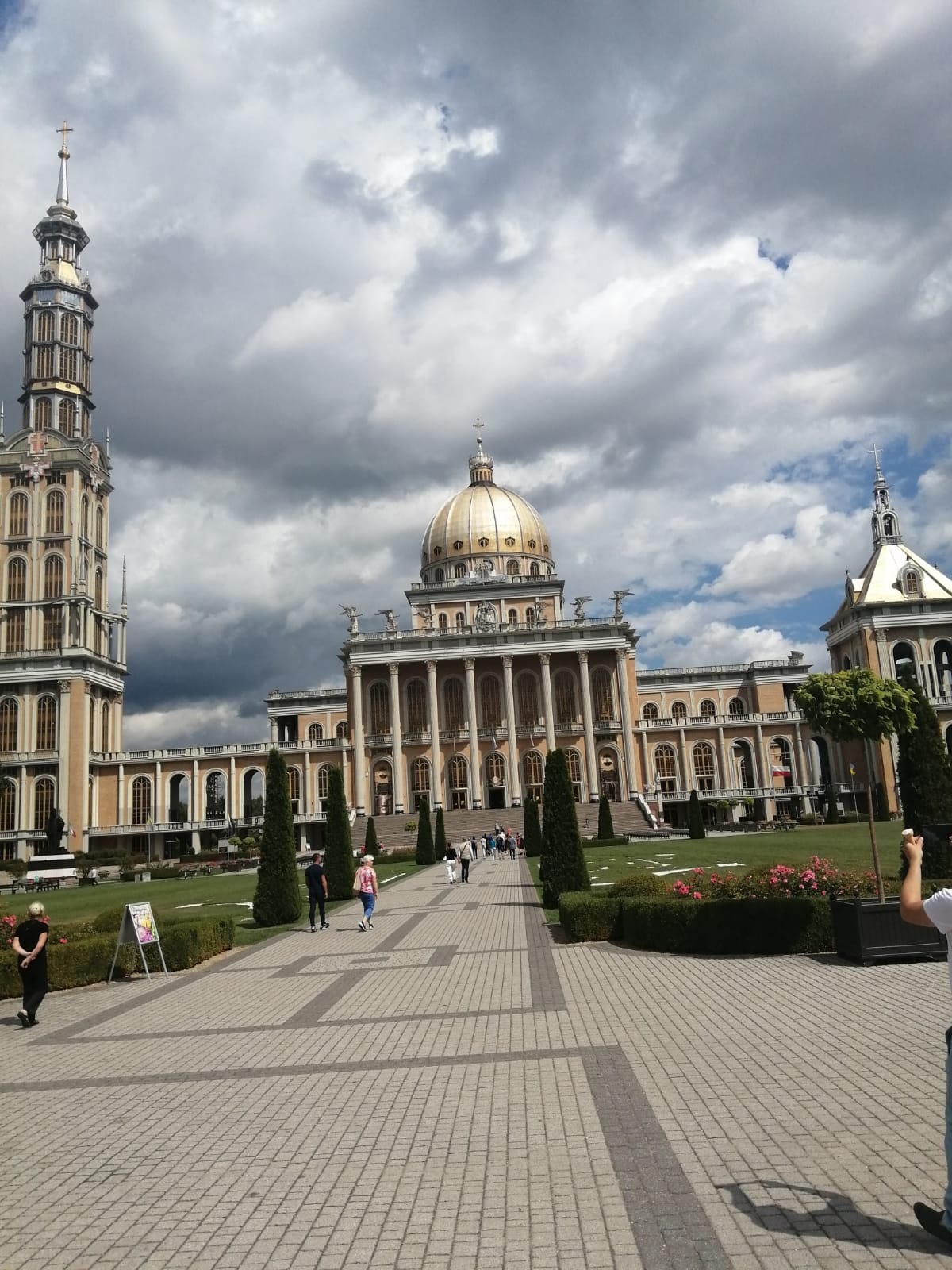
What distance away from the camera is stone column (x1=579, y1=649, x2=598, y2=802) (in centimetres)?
7588

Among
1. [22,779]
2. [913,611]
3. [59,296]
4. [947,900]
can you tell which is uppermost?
[59,296]

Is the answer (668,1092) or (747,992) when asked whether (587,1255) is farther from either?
(747,992)

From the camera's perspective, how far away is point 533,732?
260ft

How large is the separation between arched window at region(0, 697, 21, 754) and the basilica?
6.8 inches

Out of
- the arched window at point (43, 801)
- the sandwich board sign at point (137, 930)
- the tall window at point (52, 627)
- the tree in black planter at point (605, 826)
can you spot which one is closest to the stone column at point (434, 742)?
the tree in black planter at point (605, 826)

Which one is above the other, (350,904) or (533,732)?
(533,732)

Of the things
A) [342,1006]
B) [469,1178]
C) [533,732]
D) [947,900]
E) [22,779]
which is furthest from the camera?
[533,732]

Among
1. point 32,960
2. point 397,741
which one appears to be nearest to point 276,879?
point 32,960

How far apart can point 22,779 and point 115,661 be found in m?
13.0

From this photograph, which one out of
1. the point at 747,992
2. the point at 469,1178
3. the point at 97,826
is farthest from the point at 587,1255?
the point at 97,826

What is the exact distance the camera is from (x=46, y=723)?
7600 centimetres

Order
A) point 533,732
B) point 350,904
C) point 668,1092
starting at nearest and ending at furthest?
point 668,1092 < point 350,904 < point 533,732

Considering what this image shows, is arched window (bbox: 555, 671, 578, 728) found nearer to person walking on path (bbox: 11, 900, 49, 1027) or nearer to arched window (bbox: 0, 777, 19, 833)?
arched window (bbox: 0, 777, 19, 833)

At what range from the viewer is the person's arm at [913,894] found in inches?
202
